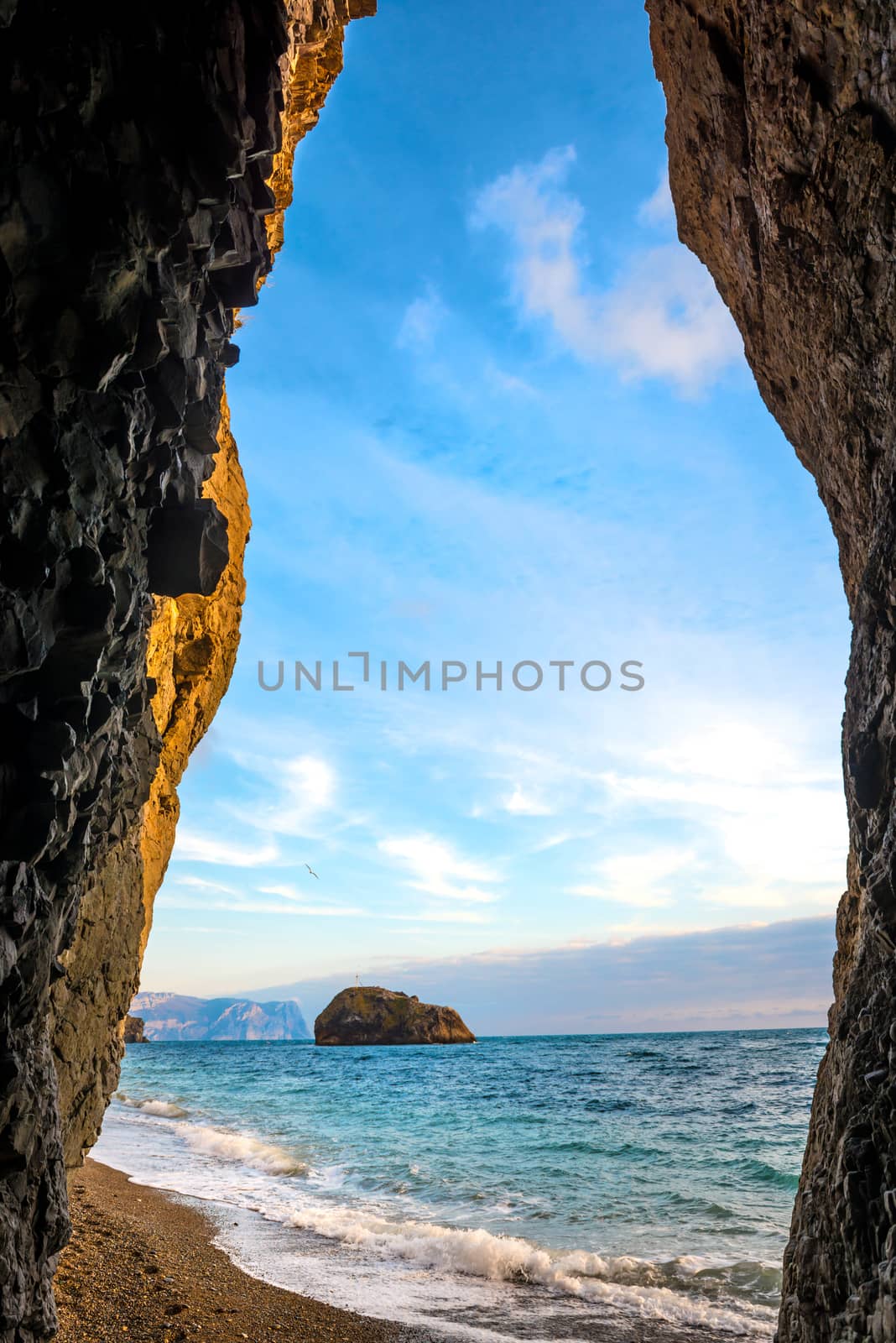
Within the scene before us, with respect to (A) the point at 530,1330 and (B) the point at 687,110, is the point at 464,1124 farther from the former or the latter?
(B) the point at 687,110

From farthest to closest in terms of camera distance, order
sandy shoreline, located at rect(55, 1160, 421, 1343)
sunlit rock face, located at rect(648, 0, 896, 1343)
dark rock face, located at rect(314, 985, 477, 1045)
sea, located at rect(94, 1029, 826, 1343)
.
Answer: dark rock face, located at rect(314, 985, 477, 1045)
sea, located at rect(94, 1029, 826, 1343)
sandy shoreline, located at rect(55, 1160, 421, 1343)
sunlit rock face, located at rect(648, 0, 896, 1343)

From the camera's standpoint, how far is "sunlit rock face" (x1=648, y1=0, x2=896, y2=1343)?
15.8ft

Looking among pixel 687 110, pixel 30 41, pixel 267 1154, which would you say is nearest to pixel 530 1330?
pixel 30 41

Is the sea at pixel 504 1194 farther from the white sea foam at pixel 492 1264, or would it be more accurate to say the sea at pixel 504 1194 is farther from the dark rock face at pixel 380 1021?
the dark rock face at pixel 380 1021

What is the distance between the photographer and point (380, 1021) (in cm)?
7488

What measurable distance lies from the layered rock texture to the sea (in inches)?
244

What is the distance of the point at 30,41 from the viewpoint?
147 inches

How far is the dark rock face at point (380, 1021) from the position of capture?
7519cm

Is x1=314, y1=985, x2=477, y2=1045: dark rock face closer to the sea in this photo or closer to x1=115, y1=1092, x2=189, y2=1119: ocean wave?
the sea

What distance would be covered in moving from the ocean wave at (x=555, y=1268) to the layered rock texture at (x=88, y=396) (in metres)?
7.20

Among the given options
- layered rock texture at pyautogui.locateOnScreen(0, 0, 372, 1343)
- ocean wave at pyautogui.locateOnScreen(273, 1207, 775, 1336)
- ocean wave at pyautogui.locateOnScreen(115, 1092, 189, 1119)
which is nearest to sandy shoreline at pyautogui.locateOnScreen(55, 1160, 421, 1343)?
ocean wave at pyautogui.locateOnScreen(273, 1207, 775, 1336)

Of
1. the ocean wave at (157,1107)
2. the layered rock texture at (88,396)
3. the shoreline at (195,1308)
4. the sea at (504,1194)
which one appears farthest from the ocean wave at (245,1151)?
the layered rock texture at (88,396)

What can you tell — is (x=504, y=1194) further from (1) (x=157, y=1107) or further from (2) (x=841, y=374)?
(1) (x=157, y=1107)

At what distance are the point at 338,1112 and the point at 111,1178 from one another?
14.8 m
